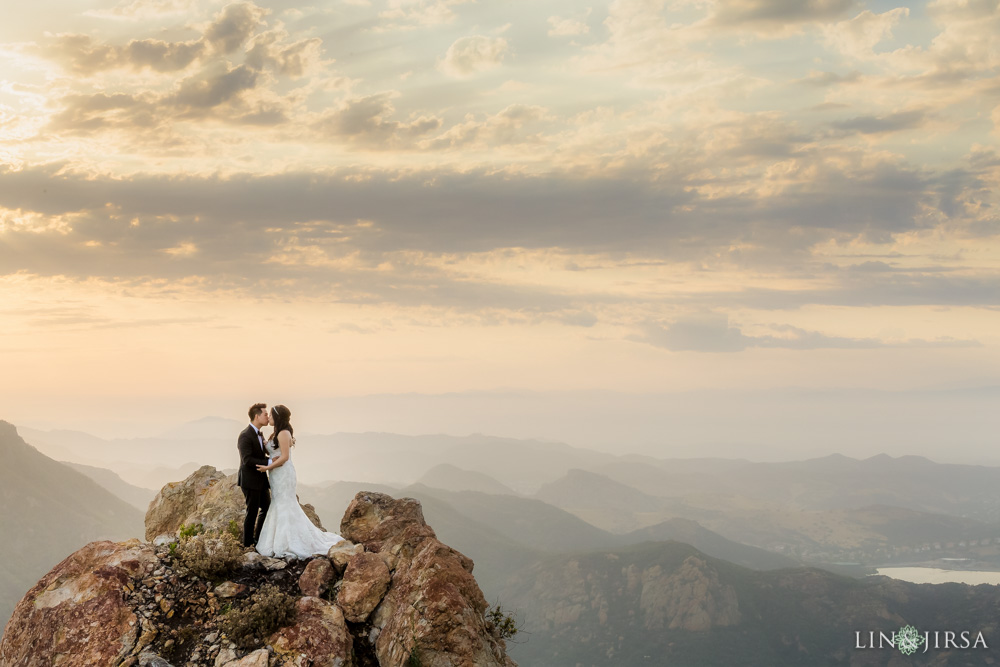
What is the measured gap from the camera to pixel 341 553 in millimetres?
22094

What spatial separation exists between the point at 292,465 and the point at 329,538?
2831 mm

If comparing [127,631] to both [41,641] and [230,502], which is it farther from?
[230,502]

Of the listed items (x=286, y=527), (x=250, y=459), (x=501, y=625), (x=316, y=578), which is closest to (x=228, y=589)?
(x=316, y=578)

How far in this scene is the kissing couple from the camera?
22.3 meters

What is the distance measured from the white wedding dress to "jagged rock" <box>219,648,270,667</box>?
4.19 m

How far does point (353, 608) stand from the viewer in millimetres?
20188

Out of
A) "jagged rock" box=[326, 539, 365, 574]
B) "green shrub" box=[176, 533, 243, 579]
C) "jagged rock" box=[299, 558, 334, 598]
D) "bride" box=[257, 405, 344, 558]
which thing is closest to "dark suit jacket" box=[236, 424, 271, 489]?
"bride" box=[257, 405, 344, 558]

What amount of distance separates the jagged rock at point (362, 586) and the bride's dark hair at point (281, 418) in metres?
4.82

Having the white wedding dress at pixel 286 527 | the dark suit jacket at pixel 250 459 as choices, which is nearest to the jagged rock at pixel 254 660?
the white wedding dress at pixel 286 527

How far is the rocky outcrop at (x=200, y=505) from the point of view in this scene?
2547cm

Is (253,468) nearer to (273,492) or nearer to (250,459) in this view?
(250,459)

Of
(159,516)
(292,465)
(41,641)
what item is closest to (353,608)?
(292,465)

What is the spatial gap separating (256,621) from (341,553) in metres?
3.82

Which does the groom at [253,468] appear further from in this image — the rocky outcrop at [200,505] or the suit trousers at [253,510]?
the rocky outcrop at [200,505]
